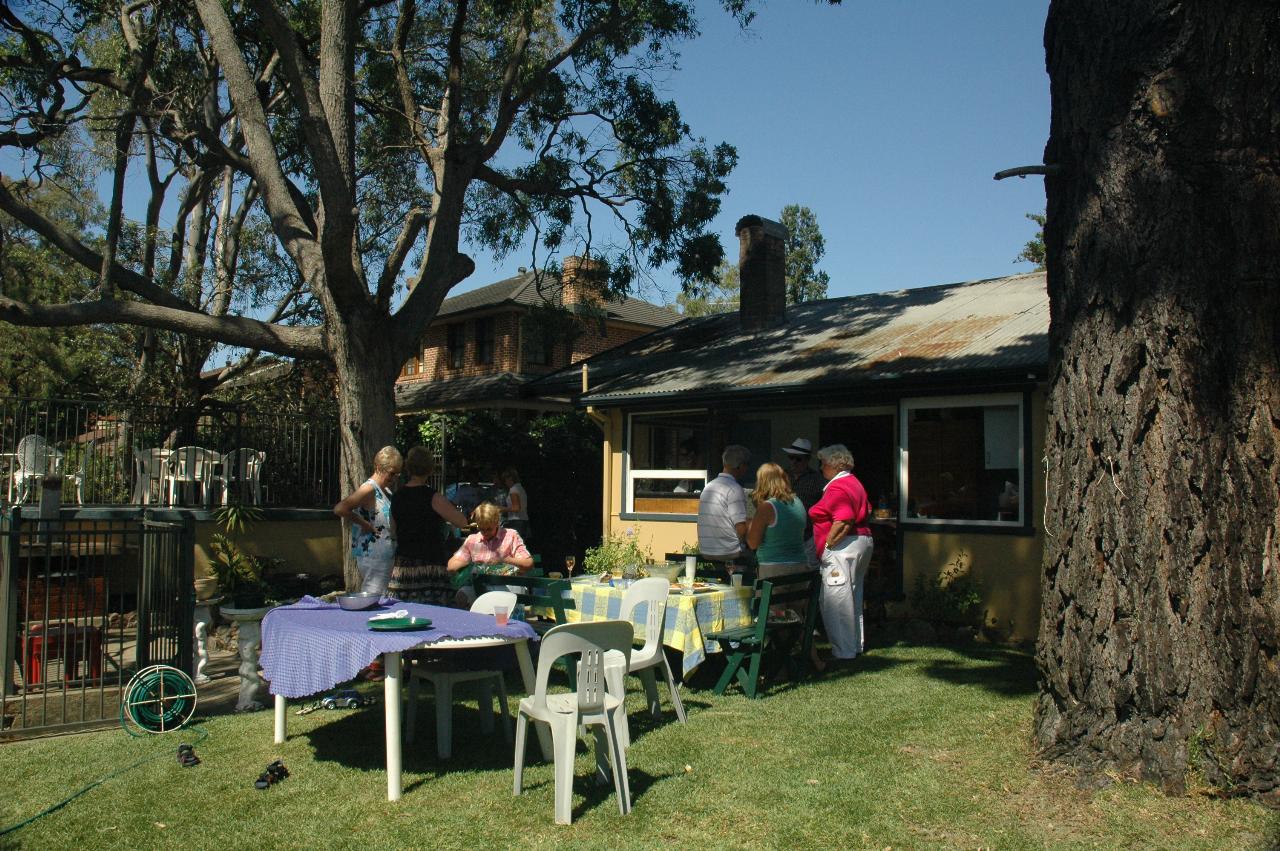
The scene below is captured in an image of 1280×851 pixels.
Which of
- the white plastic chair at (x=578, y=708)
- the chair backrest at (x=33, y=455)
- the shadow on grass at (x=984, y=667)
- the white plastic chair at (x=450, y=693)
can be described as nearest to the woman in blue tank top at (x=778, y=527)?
the shadow on grass at (x=984, y=667)

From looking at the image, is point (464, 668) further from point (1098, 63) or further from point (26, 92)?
point (26, 92)

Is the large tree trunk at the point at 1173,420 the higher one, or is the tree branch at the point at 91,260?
the tree branch at the point at 91,260

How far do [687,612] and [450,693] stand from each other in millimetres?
1826

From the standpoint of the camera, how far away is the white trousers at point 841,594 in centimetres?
809

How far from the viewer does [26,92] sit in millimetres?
12266

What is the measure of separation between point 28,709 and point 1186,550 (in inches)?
288

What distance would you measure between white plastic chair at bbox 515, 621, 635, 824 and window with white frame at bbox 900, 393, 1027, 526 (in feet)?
19.4

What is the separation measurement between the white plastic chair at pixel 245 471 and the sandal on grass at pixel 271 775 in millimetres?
7823

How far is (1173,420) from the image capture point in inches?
186

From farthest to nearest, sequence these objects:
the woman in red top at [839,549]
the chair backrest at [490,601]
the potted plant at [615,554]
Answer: the potted plant at [615,554] < the woman in red top at [839,549] < the chair backrest at [490,601]

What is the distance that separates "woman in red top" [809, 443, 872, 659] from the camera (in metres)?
8.02

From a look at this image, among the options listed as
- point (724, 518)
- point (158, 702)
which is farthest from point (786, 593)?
point (158, 702)

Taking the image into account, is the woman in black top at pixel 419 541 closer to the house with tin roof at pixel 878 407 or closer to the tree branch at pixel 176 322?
the tree branch at pixel 176 322

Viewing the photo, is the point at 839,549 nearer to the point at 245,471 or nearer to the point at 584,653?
the point at 584,653
